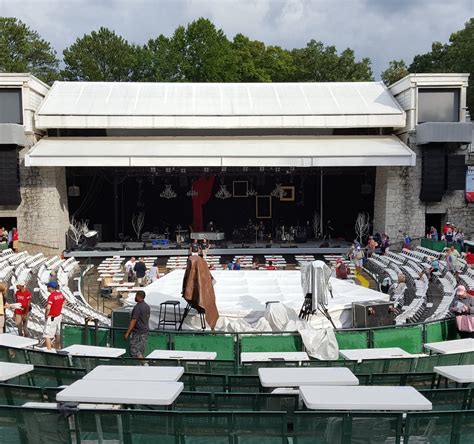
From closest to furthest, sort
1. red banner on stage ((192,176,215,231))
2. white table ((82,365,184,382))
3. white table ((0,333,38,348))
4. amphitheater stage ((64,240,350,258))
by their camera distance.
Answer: white table ((82,365,184,382))
white table ((0,333,38,348))
amphitheater stage ((64,240,350,258))
red banner on stage ((192,176,215,231))

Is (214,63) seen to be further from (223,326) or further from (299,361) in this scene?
(299,361)

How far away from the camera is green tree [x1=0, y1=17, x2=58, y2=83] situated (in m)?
39.9

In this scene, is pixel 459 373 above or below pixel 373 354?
above

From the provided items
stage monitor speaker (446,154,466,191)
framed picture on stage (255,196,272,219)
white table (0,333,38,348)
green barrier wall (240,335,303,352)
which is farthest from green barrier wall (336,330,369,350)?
framed picture on stage (255,196,272,219)

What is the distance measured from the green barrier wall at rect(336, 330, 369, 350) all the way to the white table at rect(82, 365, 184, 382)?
3525 mm

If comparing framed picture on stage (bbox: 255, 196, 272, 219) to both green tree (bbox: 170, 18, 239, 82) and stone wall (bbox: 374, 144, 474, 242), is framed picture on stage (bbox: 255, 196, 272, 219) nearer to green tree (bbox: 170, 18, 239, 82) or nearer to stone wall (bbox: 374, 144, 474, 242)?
stone wall (bbox: 374, 144, 474, 242)

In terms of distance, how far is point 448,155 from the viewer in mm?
23547

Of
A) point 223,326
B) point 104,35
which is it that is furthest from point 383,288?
point 104,35

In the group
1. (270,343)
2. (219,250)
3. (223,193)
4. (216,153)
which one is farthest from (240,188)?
(270,343)

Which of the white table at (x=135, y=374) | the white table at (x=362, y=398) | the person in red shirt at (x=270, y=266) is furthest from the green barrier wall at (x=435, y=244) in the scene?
the white table at (x=135, y=374)

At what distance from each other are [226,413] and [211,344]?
3.78m

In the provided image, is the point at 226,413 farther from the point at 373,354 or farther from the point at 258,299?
the point at 258,299

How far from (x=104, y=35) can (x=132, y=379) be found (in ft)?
142

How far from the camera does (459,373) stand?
16.4 feet
